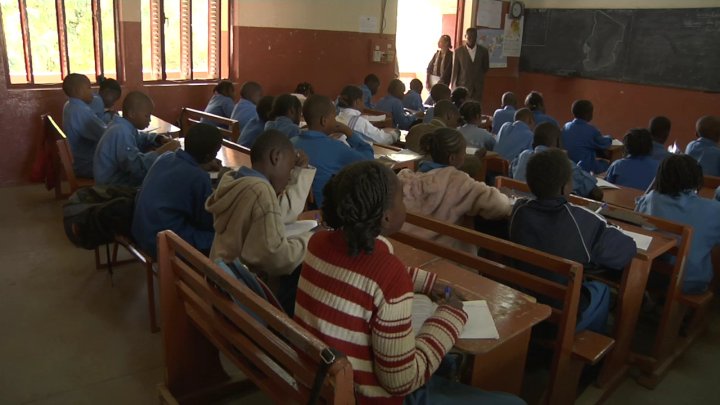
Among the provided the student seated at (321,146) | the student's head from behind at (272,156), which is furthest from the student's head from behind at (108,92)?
the student's head from behind at (272,156)

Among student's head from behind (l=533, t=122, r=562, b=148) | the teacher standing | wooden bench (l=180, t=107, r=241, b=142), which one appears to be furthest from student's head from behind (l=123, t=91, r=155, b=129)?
the teacher standing

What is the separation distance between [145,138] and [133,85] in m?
2.02

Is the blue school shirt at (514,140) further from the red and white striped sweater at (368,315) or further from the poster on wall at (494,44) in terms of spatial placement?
the poster on wall at (494,44)

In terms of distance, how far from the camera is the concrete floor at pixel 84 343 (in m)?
2.54

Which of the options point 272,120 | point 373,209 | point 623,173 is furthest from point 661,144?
point 373,209

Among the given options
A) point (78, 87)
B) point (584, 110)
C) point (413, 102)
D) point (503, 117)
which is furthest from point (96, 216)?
point (413, 102)

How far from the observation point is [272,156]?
251 cm

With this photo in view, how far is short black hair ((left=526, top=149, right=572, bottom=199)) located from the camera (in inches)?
91.8

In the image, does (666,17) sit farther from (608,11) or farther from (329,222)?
(329,222)

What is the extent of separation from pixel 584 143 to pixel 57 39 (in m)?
4.97

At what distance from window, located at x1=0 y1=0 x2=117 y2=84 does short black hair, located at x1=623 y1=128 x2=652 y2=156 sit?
4800mm

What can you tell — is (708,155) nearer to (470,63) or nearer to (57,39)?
(470,63)

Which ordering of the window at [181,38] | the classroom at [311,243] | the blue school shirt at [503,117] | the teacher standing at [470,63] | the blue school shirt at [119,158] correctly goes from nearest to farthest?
the classroom at [311,243] → the blue school shirt at [119,158] → the blue school shirt at [503,117] → the window at [181,38] → the teacher standing at [470,63]

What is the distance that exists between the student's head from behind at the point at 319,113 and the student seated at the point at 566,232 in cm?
154
